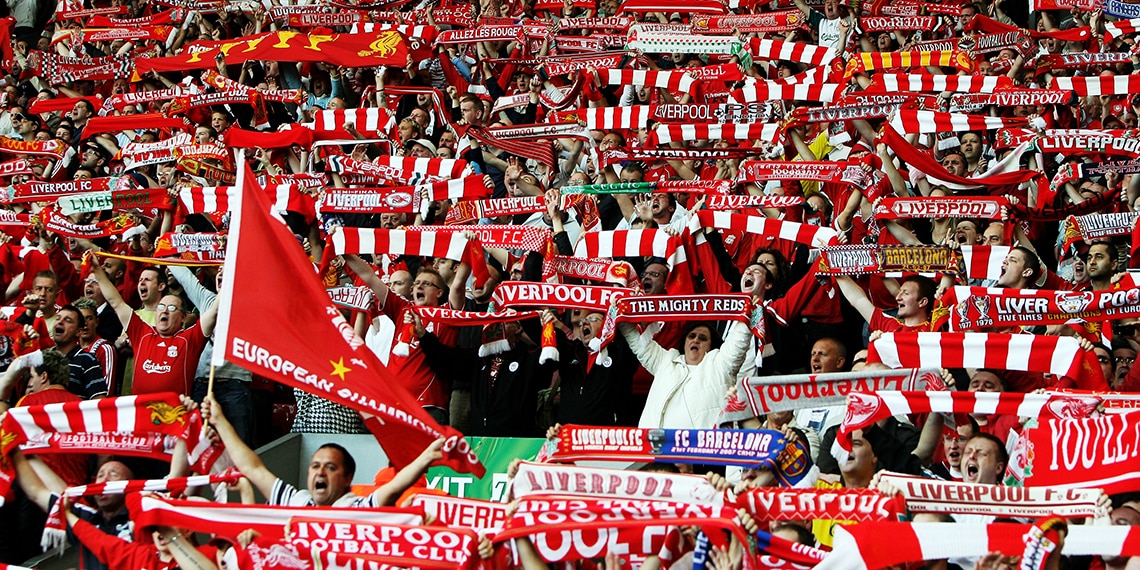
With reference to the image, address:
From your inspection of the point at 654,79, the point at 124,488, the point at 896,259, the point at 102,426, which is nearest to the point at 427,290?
the point at 102,426

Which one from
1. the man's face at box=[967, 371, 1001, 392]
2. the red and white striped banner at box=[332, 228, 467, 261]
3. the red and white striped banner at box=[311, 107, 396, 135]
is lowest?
the man's face at box=[967, 371, 1001, 392]

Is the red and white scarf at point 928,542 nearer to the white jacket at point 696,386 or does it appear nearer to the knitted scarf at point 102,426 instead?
the white jacket at point 696,386

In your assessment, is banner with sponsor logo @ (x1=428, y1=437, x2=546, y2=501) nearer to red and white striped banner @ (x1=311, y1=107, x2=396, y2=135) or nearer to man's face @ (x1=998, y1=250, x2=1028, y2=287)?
man's face @ (x1=998, y1=250, x2=1028, y2=287)

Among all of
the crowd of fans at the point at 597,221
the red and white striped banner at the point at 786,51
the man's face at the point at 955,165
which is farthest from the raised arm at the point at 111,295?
the red and white striped banner at the point at 786,51

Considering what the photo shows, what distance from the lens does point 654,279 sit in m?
9.12

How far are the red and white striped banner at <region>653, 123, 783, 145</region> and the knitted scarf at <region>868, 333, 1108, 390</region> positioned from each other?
489cm

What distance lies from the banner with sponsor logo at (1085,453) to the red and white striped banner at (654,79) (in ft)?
25.6

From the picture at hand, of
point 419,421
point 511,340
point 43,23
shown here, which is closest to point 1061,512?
point 419,421

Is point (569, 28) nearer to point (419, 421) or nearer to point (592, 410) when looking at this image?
point (592, 410)

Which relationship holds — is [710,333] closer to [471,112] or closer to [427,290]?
[427,290]

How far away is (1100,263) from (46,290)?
6584 mm

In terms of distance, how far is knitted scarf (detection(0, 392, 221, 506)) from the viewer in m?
6.99

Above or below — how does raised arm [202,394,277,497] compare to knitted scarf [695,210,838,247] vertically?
below

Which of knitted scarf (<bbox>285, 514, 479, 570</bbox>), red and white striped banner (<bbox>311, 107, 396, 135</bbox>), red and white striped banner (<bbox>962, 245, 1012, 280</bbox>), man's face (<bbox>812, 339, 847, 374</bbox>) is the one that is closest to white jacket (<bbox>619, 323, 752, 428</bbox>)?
man's face (<bbox>812, 339, 847, 374</bbox>)
